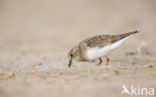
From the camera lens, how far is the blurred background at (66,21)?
16.8 metres

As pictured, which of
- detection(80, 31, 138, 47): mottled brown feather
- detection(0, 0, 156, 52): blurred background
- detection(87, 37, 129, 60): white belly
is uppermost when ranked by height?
detection(0, 0, 156, 52): blurred background

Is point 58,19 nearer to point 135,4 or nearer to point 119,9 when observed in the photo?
point 119,9

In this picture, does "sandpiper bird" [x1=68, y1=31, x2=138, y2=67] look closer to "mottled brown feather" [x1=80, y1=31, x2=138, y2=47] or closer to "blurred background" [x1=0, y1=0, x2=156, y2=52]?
"mottled brown feather" [x1=80, y1=31, x2=138, y2=47]

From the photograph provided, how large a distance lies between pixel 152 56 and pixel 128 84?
433cm

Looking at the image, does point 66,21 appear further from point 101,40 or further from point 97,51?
point 97,51

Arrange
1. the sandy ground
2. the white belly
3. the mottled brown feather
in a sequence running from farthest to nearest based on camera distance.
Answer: the mottled brown feather
the white belly
the sandy ground

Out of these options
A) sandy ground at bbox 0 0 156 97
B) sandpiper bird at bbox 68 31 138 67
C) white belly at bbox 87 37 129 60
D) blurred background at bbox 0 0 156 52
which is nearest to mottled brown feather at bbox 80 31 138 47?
sandpiper bird at bbox 68 31 138 67

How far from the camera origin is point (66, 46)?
15031mm

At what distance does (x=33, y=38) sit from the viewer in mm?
17969

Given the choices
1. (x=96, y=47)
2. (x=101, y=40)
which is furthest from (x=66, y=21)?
(x=96, y=47)

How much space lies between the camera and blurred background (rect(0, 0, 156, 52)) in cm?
1683

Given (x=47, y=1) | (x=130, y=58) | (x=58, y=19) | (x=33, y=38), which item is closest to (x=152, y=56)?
(x=130, y=58)

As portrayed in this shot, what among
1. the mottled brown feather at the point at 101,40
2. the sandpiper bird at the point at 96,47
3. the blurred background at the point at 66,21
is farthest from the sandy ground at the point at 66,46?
the mottled brown feather at the point at 101,40

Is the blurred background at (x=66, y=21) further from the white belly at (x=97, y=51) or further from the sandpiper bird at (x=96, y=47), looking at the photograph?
the white belly at (x=97, y=51)
